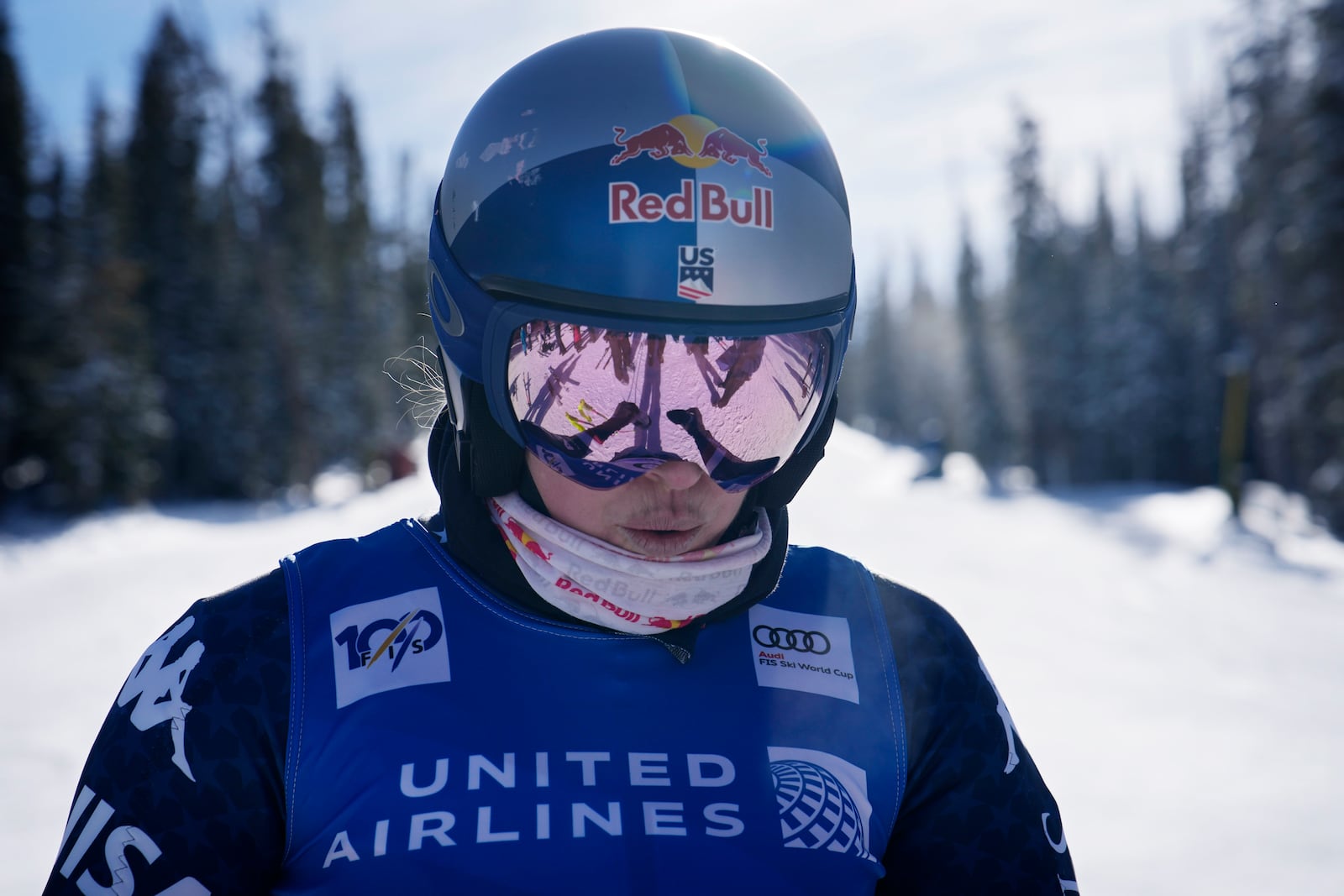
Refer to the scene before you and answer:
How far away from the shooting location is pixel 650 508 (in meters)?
1.80

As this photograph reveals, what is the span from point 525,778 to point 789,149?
1.28m

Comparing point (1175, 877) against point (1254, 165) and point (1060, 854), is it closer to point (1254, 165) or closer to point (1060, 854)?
point (1060, 854)

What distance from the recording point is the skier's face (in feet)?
5.87

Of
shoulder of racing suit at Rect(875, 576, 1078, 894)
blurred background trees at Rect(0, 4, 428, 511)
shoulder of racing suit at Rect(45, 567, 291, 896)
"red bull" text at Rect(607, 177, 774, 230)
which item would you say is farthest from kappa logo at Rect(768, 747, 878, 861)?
blurred background trees at Rect(0, 4, 428, 511)

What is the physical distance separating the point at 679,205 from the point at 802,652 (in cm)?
90

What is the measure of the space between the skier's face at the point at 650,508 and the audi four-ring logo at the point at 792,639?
0.23 meters

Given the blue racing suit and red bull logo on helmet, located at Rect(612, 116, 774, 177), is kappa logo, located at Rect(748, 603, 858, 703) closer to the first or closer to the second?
the blue racing suit

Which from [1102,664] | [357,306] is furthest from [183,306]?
[1102,664]

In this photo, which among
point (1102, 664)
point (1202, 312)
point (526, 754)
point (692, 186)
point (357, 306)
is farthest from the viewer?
point (357, 306)

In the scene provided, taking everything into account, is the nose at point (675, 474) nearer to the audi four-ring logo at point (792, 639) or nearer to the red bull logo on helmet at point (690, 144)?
the audi four-ring logo at point (792, 639)

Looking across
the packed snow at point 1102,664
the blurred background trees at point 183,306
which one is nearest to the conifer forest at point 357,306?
the blurred background trees at point 183,306

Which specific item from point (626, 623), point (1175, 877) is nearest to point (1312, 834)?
point (1175, 877)

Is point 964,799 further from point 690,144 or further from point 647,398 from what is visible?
point 690,144

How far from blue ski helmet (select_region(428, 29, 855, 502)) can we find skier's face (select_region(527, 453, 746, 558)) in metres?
0.08
